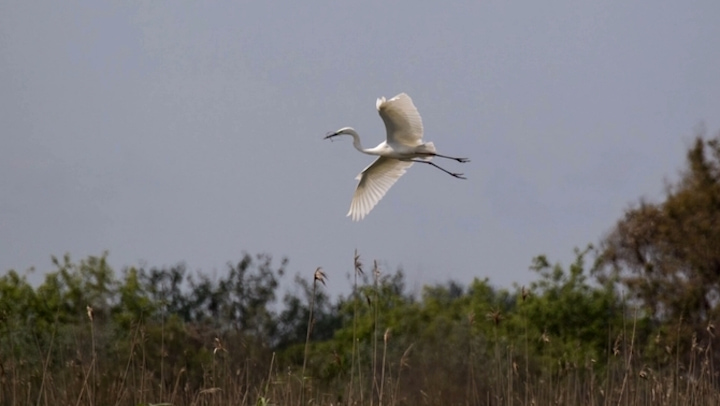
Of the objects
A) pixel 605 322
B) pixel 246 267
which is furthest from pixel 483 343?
pixel 246 267

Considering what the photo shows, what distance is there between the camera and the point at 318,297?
31.1 meters

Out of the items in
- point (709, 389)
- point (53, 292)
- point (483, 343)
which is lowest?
point (709, 389)

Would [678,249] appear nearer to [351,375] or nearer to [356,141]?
[356,141]

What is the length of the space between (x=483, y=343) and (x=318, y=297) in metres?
11.1

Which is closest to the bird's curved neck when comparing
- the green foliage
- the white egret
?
the white egret

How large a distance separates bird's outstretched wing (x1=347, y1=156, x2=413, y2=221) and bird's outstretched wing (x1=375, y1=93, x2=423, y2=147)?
2.88 ft

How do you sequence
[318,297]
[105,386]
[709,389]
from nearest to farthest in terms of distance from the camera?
[709,389] → [105,386] → [318,297]

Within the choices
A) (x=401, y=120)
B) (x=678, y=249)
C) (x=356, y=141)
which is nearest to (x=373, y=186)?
(x=356, y=141)

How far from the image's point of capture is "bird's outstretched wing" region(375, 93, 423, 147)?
12977mm

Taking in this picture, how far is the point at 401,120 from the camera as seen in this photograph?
13.4 metres

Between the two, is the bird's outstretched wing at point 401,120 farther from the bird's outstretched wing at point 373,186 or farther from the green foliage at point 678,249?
the green foliage at point 678,249

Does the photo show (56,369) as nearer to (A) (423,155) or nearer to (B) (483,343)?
(A) (423,155)

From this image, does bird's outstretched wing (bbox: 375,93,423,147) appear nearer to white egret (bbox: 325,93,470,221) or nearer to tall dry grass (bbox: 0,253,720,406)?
white egret (bbox: 325,93,470,221)

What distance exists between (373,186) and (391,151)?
985mm
